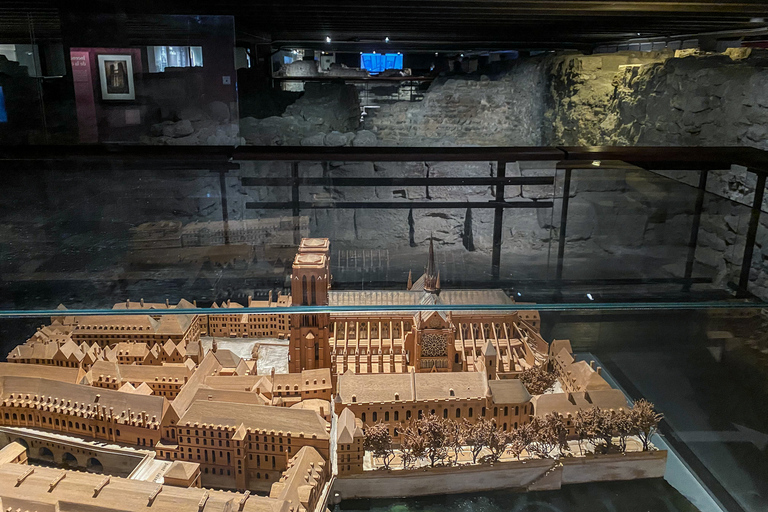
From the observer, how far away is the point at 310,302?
45.4 inches

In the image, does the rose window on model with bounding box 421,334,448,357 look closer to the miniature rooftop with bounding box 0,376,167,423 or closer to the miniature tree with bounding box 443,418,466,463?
the miniature tree with bounding box 443,418,466,463

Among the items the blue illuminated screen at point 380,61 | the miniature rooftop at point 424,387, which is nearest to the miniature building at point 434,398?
the miniature rooftop at point 424,387

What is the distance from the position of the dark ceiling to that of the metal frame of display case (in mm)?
373

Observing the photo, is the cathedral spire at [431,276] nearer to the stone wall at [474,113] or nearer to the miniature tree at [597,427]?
the miniature tree at [597,427]

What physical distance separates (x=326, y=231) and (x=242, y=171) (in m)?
0.31

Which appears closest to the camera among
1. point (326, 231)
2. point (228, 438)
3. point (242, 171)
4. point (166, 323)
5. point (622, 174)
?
point (228, 438)

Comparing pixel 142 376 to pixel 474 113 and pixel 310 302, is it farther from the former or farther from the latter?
pixel 474 113

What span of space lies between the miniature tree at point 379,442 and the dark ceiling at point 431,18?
1.10 metres

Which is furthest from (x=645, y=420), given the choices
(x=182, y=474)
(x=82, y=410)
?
(x=82, y=410)

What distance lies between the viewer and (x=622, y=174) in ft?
5.48

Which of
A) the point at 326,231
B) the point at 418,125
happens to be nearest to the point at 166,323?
the point at 326,231

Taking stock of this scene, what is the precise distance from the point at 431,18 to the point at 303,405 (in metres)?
1.27

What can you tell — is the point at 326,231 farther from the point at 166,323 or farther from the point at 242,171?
the point at 166,323

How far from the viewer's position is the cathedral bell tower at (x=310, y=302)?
1.17 m
